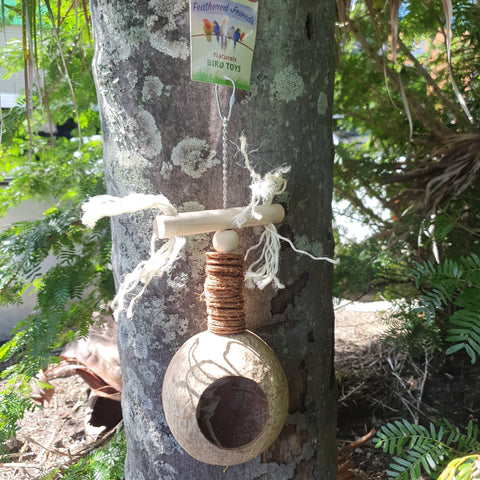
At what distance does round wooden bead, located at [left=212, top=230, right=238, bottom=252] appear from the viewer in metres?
0.92

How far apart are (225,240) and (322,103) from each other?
0.40 meters

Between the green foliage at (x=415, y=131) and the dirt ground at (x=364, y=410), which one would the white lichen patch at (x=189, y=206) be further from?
the dirt ground at (x=364, y=410)

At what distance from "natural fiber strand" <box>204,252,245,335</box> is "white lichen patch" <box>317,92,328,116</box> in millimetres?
389

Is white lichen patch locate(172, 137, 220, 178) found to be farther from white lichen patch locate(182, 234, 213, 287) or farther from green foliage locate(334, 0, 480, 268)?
green foliage locate(334, 0, 480, 268)

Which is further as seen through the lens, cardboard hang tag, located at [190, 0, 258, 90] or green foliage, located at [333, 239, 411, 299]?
green foliage, located at [333, 239, 411, 299]

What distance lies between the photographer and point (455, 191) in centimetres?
187

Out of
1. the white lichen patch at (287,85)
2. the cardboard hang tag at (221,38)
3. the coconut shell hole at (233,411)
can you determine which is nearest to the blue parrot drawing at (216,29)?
the cardboard hang tag at (221,38)

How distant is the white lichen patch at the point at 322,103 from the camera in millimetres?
1050

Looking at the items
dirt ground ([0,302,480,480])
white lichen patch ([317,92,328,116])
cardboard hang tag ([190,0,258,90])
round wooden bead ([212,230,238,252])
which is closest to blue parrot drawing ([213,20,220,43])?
cardboard hang tag ([190,0,258,90])

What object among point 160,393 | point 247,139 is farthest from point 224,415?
point 247,139

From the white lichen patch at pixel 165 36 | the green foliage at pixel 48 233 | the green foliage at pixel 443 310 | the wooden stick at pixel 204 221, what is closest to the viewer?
the wooden stick at pixel 204 221

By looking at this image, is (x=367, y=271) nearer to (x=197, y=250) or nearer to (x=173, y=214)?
(x=197, y=250)

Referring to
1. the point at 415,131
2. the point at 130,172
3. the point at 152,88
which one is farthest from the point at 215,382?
the point at 415,131

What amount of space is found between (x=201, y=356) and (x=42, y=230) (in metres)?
0.95
